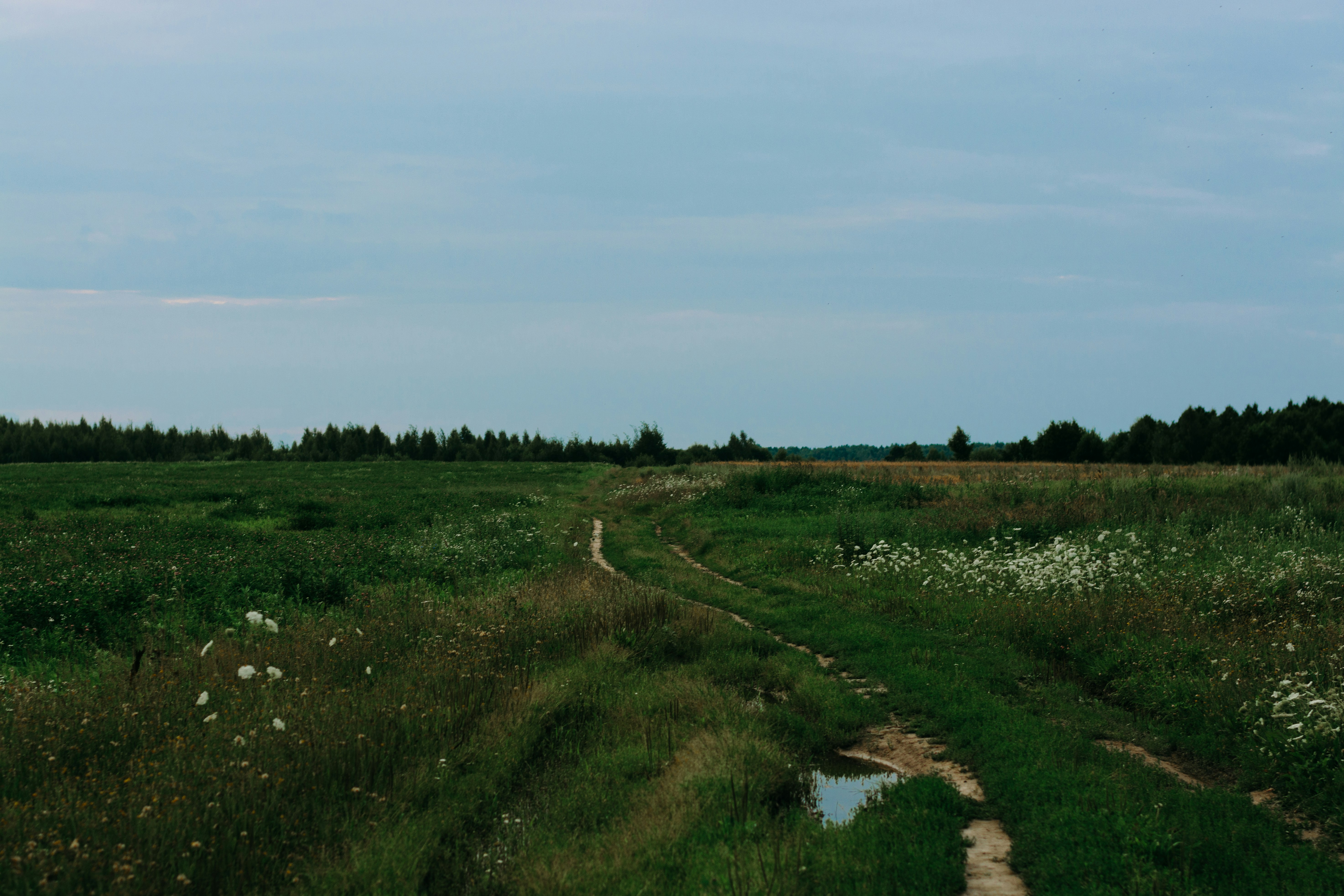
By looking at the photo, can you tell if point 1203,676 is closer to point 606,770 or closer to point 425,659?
point 606,770

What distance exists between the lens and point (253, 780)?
526cm

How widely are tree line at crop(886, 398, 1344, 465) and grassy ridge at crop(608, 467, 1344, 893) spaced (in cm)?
4335

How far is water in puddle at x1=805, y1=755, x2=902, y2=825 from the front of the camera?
6.27 metres

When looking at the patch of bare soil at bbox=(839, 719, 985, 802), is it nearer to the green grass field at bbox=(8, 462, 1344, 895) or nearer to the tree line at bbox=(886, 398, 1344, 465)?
the green grass field at bbox=(8, 462, 1344, 895)

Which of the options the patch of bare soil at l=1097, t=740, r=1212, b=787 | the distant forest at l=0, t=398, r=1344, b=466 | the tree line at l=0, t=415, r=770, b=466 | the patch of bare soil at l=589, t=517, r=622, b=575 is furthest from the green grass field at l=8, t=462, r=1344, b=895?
the tree line at l=0, t=415, r=770, b=466

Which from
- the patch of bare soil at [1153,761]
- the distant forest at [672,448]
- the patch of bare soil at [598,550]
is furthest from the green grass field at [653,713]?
the distant forest at [672,448]

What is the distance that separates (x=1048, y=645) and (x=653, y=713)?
5.87 m

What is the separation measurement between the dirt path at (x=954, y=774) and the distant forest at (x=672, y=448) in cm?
4534

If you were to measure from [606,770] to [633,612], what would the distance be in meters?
4.64

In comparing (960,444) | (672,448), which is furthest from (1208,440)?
(672,448)

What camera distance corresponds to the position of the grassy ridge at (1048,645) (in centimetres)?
521

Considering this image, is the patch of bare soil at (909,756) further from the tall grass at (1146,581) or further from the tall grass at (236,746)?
the tall grass at (236,746)

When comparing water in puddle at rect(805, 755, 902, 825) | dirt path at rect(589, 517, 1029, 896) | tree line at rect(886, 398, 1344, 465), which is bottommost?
water in puddle at rect(805, 755, 902, 825)

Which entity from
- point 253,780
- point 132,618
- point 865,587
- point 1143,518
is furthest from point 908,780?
point 1143,518
